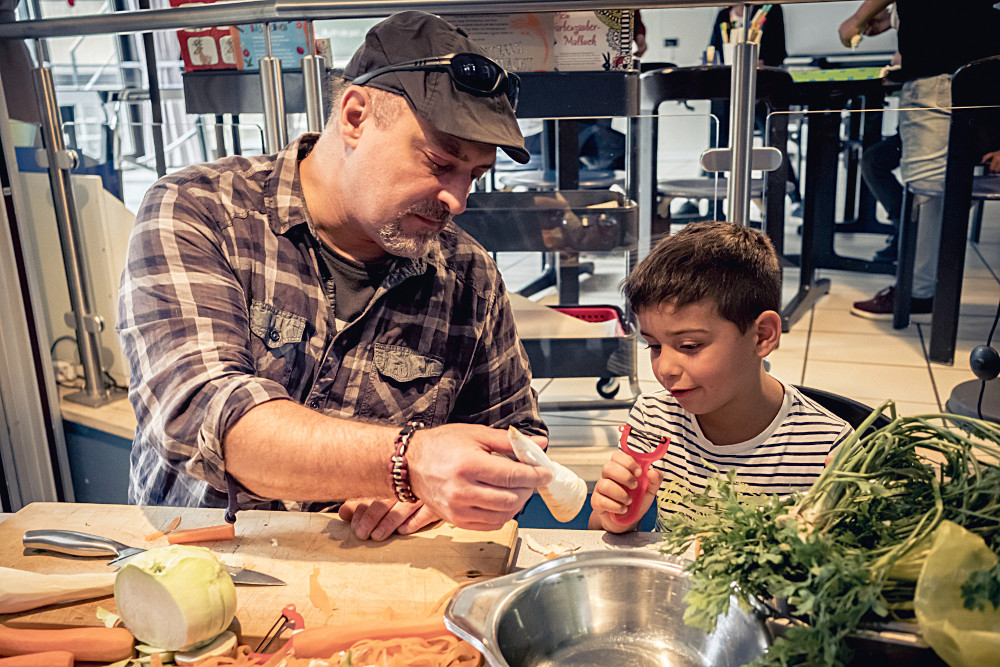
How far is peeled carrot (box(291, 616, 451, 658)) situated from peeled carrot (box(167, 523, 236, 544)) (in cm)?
27

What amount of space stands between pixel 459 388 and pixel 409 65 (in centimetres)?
61

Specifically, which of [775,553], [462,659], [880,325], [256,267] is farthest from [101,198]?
[880,325]

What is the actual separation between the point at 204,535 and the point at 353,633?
13.4 inches

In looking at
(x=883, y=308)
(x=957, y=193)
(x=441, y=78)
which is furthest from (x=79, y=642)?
(x=883, y=308)

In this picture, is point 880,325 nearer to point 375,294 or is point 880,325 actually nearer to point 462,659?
point 375,294

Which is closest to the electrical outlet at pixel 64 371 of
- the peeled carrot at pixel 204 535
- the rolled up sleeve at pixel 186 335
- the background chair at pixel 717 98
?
the rolled up sleeve at pixel 186 335

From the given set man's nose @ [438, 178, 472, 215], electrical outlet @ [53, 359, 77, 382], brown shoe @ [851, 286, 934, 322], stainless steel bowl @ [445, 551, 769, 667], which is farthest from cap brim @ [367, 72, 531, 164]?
brown shoe @ [851, 286, 934, 322]

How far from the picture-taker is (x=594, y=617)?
938mm

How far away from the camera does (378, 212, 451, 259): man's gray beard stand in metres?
1.39

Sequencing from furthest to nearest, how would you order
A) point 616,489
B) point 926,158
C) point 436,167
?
1. point 926,158
2. point 436,167
3. point 616,489

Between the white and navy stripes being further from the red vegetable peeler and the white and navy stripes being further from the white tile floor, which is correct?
the white tile floor

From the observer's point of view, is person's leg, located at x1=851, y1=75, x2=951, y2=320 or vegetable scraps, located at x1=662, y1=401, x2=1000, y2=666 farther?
person's leg, located at x1=851, y1=75, x2=951, y2=320

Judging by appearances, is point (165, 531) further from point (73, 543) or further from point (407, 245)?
point (407, 245)

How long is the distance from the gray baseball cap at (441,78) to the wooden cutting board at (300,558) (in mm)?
621
